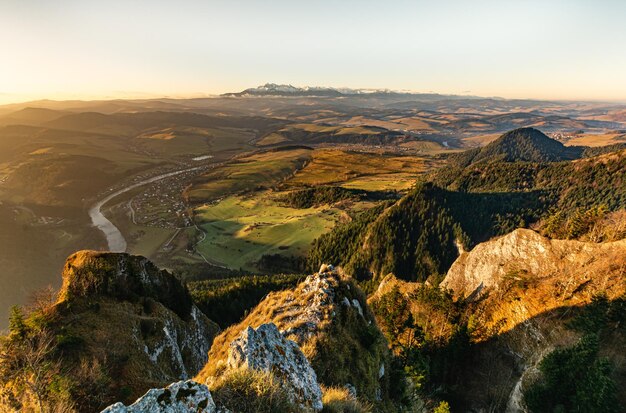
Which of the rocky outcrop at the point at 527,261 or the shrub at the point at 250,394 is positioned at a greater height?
the shrub at the point at 250,394

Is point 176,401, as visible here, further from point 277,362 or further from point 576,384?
point 576,384

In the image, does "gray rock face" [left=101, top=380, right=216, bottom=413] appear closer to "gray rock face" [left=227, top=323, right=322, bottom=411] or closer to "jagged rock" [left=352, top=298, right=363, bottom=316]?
"gray rock face" [left=227, top=323, right=322, bottom=411]

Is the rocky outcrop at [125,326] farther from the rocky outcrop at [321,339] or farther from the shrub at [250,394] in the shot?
the shrub at [250,394]

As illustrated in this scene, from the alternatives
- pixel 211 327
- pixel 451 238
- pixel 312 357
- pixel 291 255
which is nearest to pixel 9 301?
pixel 291 255

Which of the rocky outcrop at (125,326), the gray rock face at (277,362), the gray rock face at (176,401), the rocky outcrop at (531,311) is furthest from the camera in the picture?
the rocky outcrop at (531,311)

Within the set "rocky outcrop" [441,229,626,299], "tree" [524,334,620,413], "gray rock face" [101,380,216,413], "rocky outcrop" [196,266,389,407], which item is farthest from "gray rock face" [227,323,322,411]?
"rocky outcrop" [441,229,626,299]

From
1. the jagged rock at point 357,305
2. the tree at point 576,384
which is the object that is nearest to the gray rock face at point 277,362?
the jagged rock at point 357,305

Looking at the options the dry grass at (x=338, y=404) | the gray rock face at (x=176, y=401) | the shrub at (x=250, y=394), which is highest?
the gray rock face at (x=176, y=401)
